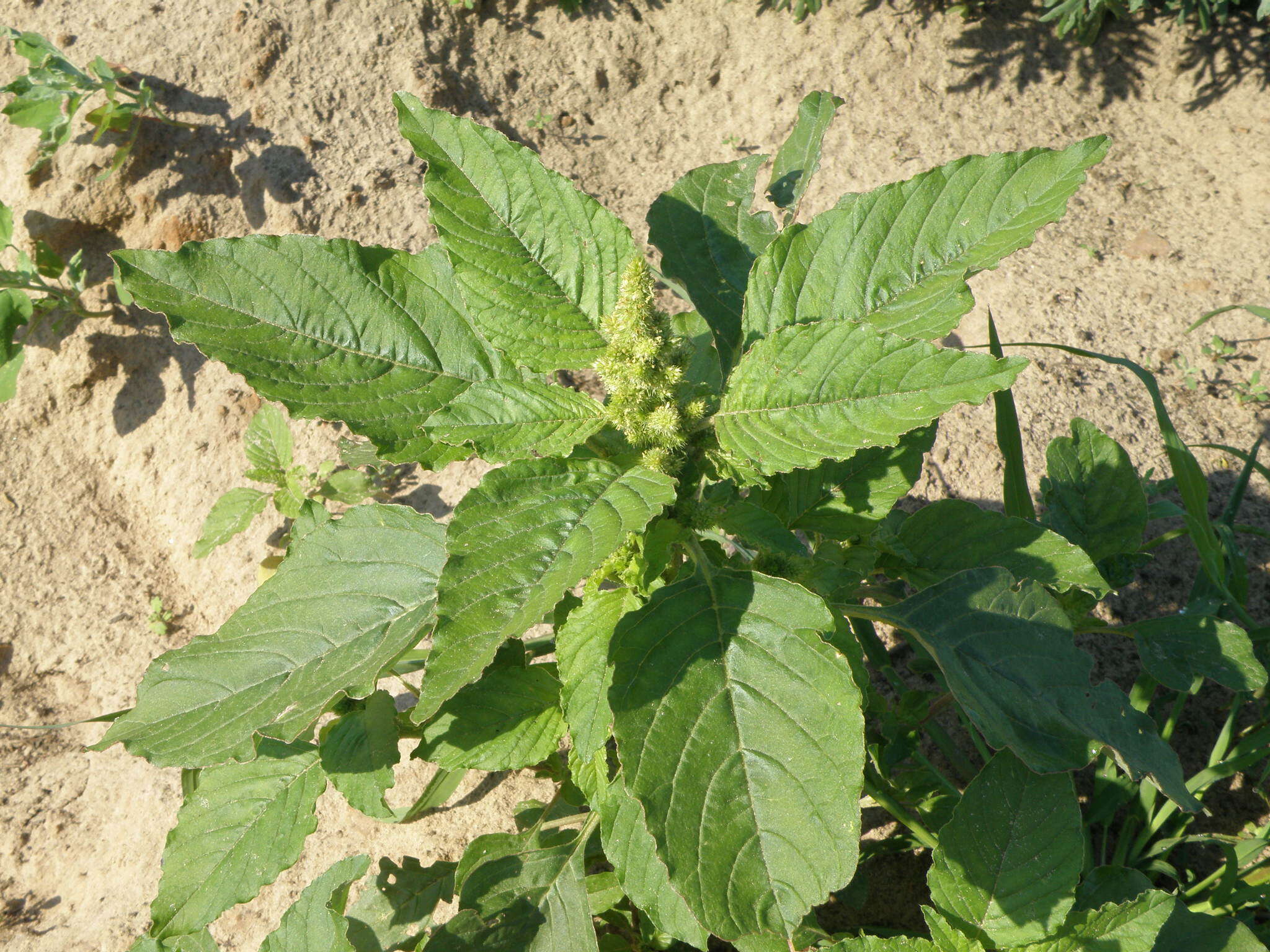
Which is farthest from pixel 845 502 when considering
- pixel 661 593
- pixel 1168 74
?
pixel 1168 74

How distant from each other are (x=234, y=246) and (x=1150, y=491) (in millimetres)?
2575

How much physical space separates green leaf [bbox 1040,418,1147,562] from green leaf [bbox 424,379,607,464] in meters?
1.42

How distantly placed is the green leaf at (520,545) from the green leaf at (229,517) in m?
1.97

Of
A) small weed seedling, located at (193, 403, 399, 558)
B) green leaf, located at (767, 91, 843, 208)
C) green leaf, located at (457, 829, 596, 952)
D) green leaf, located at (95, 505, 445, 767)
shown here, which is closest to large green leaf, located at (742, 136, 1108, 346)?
green leaf, located at (767, 91, 843, 208)

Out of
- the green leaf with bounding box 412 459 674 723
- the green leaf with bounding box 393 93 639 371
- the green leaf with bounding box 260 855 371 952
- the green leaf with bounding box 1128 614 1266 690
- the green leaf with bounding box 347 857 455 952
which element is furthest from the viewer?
the green leaf with bounding box 347 857 455 952

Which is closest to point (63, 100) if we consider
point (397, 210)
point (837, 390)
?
point (397, 210)

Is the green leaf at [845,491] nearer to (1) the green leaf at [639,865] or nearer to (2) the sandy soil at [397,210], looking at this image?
(1) the green leaf at [639,865]

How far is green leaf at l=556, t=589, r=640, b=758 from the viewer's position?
1312 millimetres

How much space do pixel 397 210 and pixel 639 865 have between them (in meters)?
2.67

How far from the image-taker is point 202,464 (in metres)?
3.12

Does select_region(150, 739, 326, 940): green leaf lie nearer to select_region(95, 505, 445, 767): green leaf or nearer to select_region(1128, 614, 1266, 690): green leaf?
select_region(95, 505, 445, 767): green leaf

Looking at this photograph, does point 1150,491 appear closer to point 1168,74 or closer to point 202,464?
point 1168,74

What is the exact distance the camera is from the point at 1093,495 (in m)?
2.16

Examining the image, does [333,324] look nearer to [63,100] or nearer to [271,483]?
[271,483]
